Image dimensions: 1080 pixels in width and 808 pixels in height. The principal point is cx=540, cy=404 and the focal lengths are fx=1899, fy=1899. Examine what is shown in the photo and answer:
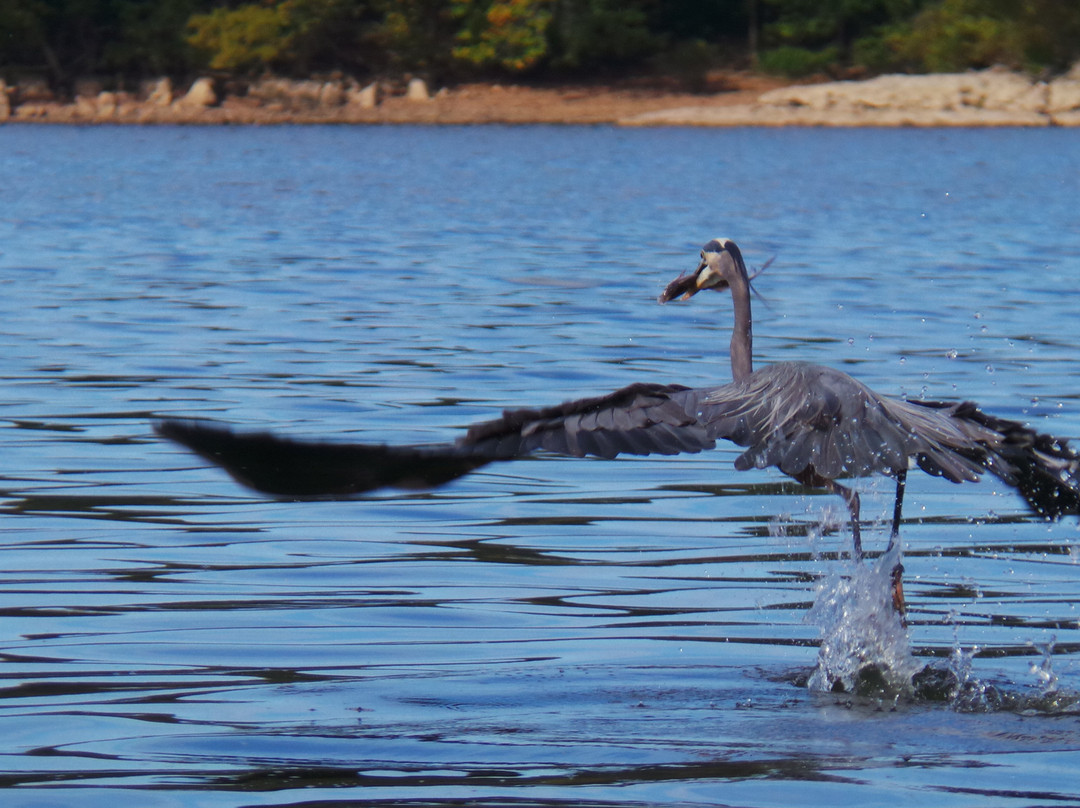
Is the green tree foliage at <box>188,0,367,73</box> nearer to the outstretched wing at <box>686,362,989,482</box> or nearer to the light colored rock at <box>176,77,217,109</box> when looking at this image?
the light colored rock at <box>176,77,217,109</box>

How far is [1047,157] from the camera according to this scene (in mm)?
41000

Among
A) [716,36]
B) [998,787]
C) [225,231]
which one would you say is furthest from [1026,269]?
[716,36]

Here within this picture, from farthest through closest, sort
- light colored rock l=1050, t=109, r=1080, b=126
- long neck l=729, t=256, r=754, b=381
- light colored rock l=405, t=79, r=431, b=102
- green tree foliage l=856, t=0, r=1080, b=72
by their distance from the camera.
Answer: light colored rock l=405, t=79, r=431, b=102
green tree foliage l=856, t=0, r=1080, b=72
light colored rock l=1050, t=109, r=1080, b=126
long neck l=729, t=256, r=754, b=381

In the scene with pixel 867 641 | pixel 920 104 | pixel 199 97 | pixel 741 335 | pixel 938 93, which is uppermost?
pixel 199 97

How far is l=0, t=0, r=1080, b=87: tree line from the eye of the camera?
67250 mm

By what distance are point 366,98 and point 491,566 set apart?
59.8 m

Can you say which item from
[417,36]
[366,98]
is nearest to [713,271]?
[366,98]

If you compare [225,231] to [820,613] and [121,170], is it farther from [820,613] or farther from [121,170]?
[820,613]

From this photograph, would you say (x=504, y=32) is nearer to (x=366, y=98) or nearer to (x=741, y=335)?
(x=366, y=98)

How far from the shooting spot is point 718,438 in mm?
5578

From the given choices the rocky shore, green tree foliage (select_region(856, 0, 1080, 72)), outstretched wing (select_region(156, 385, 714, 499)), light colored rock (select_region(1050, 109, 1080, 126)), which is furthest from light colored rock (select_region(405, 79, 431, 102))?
outstretched wing (select_region(156, 385, 714, 499))

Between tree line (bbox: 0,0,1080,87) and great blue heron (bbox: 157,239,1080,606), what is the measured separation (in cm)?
6086

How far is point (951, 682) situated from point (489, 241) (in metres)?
16.7

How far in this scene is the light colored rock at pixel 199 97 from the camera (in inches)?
2628
